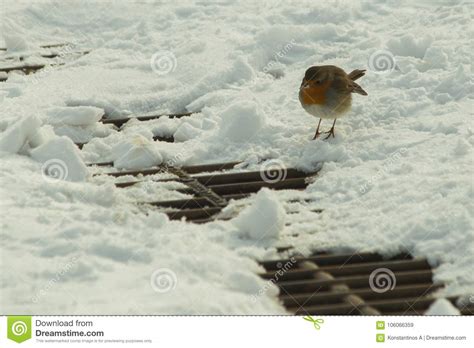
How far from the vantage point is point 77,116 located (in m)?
7.41

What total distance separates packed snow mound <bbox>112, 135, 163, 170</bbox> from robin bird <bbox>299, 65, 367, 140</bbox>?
48.0 inches

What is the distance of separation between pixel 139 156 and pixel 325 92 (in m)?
1.50

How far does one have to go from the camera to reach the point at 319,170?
667cm

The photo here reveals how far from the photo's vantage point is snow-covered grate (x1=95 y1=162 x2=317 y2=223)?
6.08 metres

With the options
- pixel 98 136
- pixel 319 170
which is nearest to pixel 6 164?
pixel 98 136

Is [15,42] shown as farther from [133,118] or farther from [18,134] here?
[18,134]

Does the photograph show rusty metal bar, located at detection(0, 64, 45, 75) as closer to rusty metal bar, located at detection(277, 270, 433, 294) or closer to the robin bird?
the robin bird

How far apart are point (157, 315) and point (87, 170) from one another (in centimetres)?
211

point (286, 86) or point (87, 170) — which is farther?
point (286, 86)

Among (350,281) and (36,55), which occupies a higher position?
(36,55)

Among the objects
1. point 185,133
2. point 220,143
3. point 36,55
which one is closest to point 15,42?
point 36,55

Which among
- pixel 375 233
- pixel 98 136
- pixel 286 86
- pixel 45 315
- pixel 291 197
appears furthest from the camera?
pixel 286 86

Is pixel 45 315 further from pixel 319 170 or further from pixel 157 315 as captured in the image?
pixel 319 170

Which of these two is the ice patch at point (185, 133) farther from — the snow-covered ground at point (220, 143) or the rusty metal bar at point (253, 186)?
the rusty metal bar at point (253, 186)
